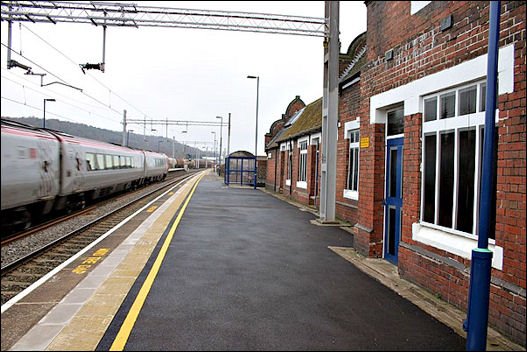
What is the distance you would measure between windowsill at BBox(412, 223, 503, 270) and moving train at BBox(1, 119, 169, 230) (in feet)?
17.8

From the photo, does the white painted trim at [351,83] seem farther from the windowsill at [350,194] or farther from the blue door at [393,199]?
the blue door at [393,199]

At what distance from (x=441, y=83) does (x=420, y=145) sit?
0.97 meters

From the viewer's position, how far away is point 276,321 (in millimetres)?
4223

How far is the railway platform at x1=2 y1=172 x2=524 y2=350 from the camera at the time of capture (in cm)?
377

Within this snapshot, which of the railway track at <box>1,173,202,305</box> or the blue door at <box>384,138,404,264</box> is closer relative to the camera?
the railway track at <box>1,173,202,305</box>

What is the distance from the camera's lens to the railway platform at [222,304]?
3766 mm

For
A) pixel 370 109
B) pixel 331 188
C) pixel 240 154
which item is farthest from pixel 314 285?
pixel 240 154

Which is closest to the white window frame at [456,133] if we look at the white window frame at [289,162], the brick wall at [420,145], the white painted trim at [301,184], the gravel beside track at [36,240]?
the brick wall at [420,145]

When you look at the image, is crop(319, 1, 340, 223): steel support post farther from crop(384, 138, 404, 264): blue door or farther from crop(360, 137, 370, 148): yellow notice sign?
crop(384, 138, 404, 264): blue door

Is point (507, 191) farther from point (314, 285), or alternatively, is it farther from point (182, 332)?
point (182, 332)

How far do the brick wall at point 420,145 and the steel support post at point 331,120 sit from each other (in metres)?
4.07

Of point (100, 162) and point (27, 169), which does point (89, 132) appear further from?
point (27, 169)

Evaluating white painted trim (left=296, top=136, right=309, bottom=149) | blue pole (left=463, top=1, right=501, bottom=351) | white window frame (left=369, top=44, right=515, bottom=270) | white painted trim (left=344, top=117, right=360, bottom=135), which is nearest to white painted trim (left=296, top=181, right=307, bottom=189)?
→ white painted trim (left=296, top=136, right=309, bottom=149)

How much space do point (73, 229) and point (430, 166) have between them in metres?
9.00
